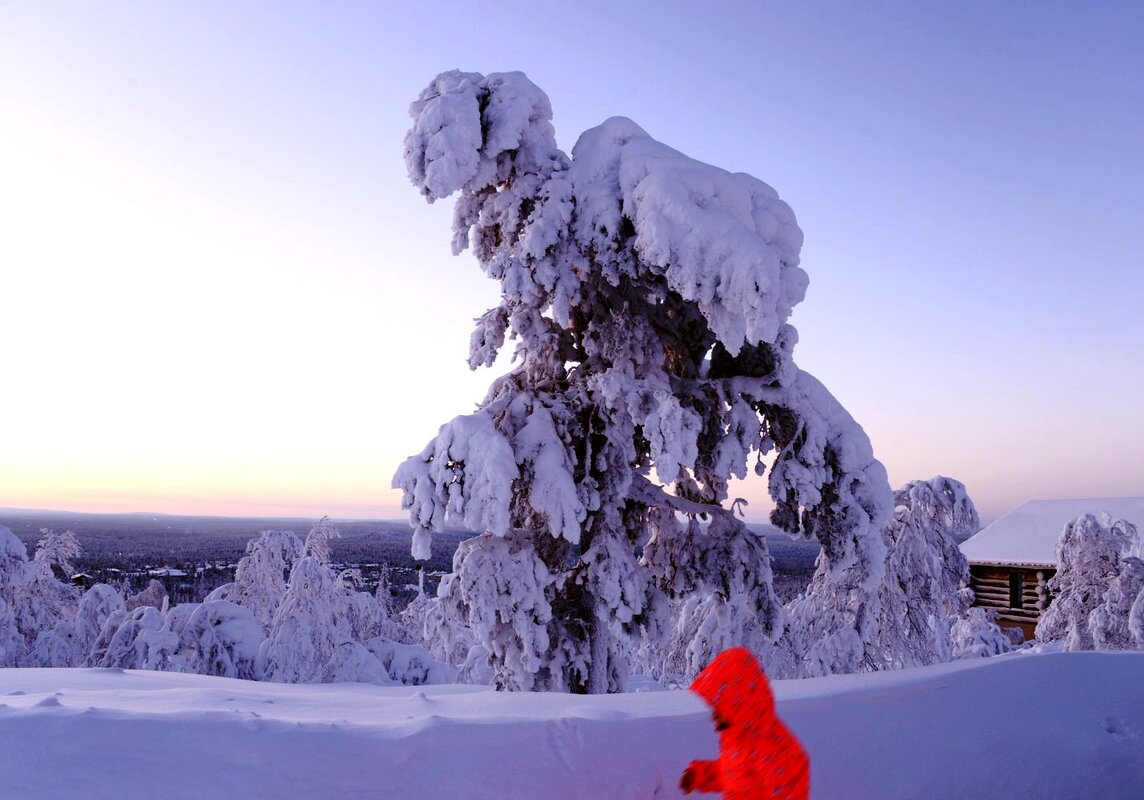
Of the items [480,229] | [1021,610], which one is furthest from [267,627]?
[1021,610]

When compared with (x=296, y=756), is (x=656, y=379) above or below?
above

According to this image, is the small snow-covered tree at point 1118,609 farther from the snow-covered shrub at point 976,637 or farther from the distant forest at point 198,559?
the distant forest at point 198,559

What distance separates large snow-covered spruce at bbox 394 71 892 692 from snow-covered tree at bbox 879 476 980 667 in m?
5.99

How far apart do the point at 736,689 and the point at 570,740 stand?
0.84 m

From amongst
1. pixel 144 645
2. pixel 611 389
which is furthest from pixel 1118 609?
pixel 144 645

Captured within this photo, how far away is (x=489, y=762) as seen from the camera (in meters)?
2.73

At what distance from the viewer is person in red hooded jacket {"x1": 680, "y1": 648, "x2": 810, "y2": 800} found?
2.26m

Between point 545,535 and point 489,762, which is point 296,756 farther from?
point 545,535

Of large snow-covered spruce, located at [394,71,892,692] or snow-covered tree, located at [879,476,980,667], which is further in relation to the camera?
snow-covered tree, located at [879,476,980,667]

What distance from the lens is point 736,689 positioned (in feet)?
Answer: 7.77

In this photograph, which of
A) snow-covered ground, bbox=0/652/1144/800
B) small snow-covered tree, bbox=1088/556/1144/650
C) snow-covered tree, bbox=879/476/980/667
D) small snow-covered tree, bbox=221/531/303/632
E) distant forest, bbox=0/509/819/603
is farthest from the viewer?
distant forest, bbox=0/509/819/603

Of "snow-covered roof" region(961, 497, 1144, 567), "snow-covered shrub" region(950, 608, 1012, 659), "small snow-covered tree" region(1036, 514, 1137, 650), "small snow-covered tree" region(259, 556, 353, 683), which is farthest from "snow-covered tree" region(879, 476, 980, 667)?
"snow-covered roof" region(961, 497, 1144, 567)

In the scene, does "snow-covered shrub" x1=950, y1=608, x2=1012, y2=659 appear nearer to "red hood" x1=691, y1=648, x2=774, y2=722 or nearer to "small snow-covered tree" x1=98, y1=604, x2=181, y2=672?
"small snow-covered tree" x1=98, y1=604, x2=181, y2=672

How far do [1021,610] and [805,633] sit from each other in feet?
59.7
